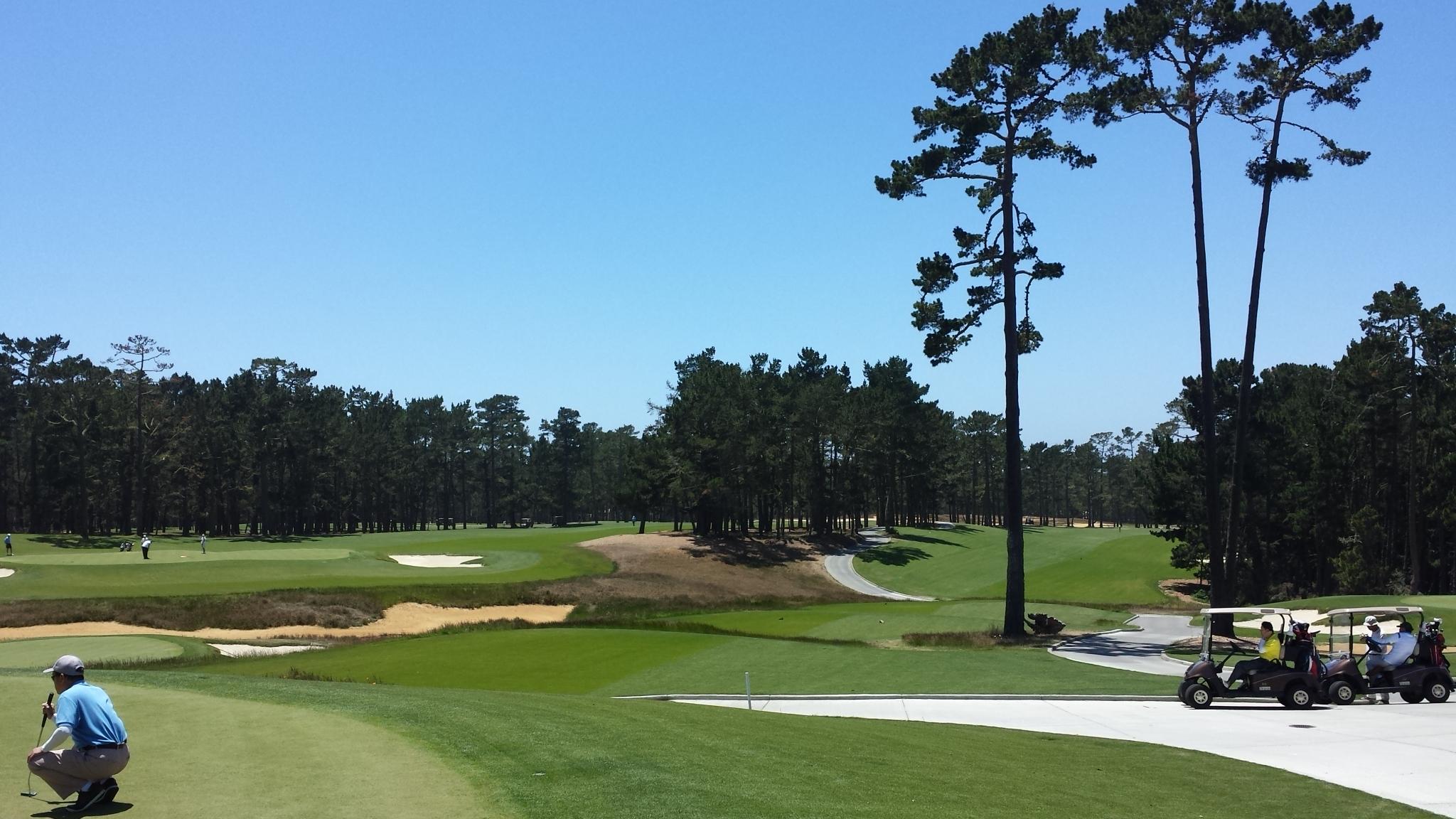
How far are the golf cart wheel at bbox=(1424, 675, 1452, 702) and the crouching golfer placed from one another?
952 inches

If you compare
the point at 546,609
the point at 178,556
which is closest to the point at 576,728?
the point at 546,609

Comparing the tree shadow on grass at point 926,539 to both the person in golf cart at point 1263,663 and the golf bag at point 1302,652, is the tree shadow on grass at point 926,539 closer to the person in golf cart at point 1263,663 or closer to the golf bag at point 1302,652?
the person in golf cart at point 1263,663

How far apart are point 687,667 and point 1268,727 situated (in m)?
15.0

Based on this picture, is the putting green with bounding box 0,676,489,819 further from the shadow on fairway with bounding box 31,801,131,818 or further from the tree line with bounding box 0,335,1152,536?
the tree line with bounding box 0,335,1152,536

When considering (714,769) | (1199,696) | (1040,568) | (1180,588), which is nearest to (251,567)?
(1199,696)

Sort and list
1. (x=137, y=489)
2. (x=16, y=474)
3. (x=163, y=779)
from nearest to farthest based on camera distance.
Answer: (x=163, y=779), (x=137, y=489), (x=16, y=474)

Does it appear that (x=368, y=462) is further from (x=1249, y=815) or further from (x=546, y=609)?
(x=1249, y=815)

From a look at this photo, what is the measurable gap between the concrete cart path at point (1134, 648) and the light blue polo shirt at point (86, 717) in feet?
83.5

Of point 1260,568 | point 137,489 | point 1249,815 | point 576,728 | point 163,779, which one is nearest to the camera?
point 163,779

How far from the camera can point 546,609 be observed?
5541 centimetres

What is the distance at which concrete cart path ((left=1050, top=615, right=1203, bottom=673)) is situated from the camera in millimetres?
29953

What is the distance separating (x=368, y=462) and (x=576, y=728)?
138 m

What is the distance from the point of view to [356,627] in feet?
153

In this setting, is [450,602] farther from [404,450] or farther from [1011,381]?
[404,450]
